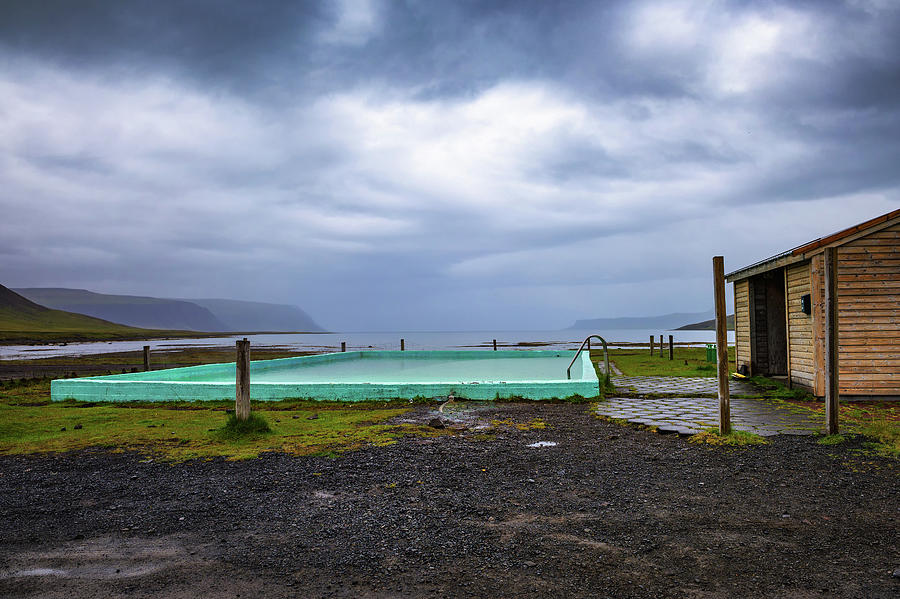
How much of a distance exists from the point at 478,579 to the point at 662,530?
4.69 feet

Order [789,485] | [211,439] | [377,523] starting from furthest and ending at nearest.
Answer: [211,439] → [789,485] → [377,523]

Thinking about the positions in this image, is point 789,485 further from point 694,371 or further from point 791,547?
point 694,371

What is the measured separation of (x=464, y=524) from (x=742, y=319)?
12990mm

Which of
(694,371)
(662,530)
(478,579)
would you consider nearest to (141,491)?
(478,579)

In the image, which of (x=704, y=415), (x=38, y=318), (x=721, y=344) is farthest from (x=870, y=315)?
(x=38, y=318)

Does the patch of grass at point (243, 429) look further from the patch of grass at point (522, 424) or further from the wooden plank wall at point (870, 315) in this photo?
the wooden plank wall at point (870, 315)

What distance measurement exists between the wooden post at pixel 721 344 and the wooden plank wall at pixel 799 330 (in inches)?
185

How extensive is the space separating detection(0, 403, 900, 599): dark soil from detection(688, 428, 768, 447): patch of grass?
0.24 m

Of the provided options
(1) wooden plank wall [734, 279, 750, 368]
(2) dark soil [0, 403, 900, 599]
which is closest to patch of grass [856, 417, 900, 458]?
(2) dark soil [0, 403, 900, 599]

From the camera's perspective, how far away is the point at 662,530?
12.2 ft

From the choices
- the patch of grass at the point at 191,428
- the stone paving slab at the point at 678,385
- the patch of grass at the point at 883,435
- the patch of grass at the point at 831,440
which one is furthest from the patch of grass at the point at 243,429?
the stone paving slab at the point at 678,385

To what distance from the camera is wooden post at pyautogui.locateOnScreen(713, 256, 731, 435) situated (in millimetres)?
6430

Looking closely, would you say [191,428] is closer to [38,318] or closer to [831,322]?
[831,322]

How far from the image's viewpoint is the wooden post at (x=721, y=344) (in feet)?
21.1
